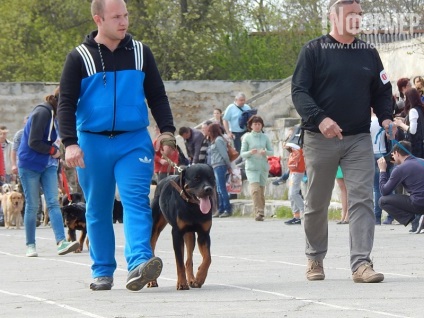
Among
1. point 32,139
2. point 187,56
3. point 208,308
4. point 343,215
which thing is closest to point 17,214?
point 343,215

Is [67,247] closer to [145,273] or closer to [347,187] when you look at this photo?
[347,187]

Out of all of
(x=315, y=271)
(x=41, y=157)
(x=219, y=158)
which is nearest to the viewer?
(x=315, y=271)

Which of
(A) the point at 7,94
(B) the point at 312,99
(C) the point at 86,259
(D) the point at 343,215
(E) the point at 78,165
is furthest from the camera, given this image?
(A) the point at 7,94

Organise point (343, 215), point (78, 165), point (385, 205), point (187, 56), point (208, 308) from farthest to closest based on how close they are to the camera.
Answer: point (187, 56)
point (343, 215)
point (385, 205)
point (78, 165)
point (208, 308)

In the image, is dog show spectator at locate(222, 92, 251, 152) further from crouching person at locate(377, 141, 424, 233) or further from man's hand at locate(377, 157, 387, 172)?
crouching person at locate(377, 141, 424, 233)

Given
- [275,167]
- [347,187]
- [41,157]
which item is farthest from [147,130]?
[275,167]

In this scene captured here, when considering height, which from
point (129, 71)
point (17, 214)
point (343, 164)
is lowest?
point (17, 214)

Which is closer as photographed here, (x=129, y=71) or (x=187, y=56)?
(x=129, y=71)

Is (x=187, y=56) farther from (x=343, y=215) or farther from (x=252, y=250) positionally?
(x=252, y=250)

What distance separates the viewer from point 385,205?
16.8 m

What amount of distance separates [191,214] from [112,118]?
3.61 ft

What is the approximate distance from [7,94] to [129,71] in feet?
84.8

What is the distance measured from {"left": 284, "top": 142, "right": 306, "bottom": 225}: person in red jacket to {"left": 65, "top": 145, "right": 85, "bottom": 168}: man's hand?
11.7 metres

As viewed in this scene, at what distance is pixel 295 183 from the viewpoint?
2117cm
